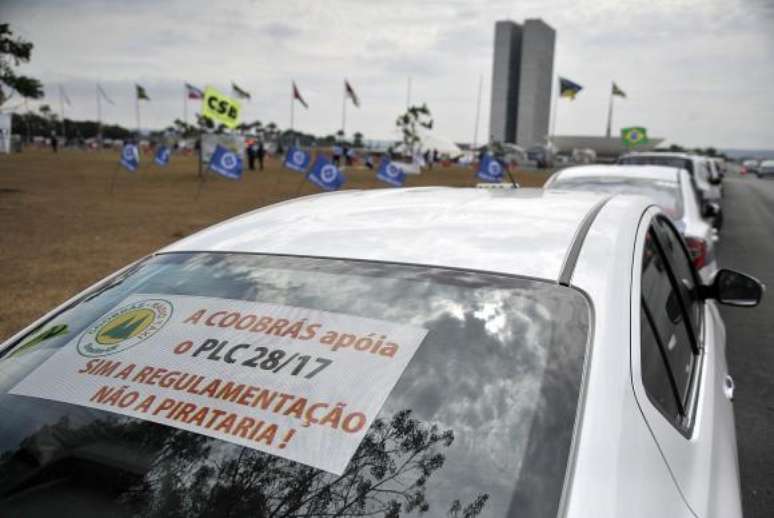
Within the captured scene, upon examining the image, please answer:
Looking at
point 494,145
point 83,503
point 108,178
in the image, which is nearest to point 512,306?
point 83,503

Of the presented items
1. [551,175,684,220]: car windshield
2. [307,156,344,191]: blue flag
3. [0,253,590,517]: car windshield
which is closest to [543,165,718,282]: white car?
[551,175,684,220]: car windshield

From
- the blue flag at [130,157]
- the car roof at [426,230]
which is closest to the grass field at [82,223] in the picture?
the blue flag at [130,157]

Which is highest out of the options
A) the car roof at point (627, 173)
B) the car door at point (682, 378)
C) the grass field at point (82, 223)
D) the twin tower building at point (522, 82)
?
the twin tower building at point (522, 82)

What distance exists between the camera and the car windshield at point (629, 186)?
6.37m

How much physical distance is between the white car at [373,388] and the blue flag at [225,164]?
15.0 meters

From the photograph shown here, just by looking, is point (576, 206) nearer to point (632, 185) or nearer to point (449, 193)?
point (449, 193)

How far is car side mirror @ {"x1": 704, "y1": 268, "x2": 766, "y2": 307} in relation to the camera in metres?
2.75

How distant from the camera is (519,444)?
3.69 ft

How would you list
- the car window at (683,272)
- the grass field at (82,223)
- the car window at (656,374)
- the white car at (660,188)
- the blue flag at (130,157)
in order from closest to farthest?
the car window at (656,374) < the car window at (683,272) < the white car at (660,188) < the grass field at (82,223) < the blue flag at (130,157)

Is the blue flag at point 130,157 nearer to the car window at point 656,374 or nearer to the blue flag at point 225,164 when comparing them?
the blue flag at point 225,164

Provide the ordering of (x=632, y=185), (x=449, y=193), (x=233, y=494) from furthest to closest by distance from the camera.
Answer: (x=632, y=185) < (x=449, y=193) < (x=233, y=494)

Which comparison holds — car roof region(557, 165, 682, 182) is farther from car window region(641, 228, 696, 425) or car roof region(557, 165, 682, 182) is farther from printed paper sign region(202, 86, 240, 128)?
printed paper sign region(202, 86, 240, 128)

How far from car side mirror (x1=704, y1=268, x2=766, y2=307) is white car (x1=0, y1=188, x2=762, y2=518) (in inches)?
43.6

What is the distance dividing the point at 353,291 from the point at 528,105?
461ft
